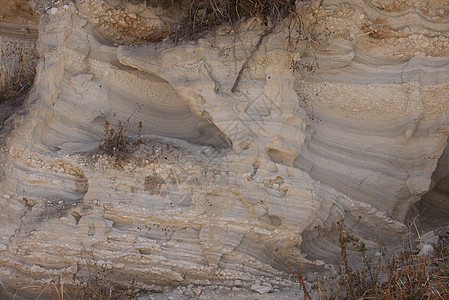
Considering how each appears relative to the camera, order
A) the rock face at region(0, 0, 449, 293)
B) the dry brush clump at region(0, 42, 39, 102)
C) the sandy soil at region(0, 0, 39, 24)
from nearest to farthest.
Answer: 1. the rock face at region(0, 0, 449, 293)
2. the dry brush clump at region(0, 42, 39, 102)
3. the sandy soil at region(0, 0, 39, 24)

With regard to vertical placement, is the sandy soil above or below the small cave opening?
above

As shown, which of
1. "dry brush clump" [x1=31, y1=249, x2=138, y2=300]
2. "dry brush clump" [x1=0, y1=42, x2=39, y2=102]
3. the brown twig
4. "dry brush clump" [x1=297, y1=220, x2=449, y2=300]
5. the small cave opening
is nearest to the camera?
"dry brush clump" [x1=297, y1=220, x2=449, y2=300]

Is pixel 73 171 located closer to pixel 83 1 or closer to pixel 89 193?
pixel 89 193

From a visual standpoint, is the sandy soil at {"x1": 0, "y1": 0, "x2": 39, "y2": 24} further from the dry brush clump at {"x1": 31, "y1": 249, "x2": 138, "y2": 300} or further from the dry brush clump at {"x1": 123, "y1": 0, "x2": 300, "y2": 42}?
the dry brush clump at {"x1": 31, "y1": 249, "x2": 138, "y2": 300}

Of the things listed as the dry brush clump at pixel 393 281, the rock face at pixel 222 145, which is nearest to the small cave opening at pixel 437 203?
the rock face at pixel 222 145

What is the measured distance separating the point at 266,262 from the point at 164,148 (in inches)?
46.8

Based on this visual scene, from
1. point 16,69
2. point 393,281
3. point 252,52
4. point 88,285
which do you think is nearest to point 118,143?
point 88,285

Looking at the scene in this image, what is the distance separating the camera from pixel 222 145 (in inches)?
163

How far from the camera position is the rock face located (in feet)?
12.7

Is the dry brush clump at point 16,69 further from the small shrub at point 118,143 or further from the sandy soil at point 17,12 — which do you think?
the small shrub at point 118,143

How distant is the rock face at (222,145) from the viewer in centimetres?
388

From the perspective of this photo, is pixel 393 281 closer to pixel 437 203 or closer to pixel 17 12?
pixel 437 203

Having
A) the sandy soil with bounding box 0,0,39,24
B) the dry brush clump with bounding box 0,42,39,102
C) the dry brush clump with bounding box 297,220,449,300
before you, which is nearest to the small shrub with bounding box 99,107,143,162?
the dry brush clump with bounding box 0,42,39,102

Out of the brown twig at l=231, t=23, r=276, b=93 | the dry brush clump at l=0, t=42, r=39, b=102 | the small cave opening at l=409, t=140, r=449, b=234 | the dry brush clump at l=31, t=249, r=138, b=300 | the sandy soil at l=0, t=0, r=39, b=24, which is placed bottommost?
the dry brush clump at l=31, t=249, r=138, b=300
